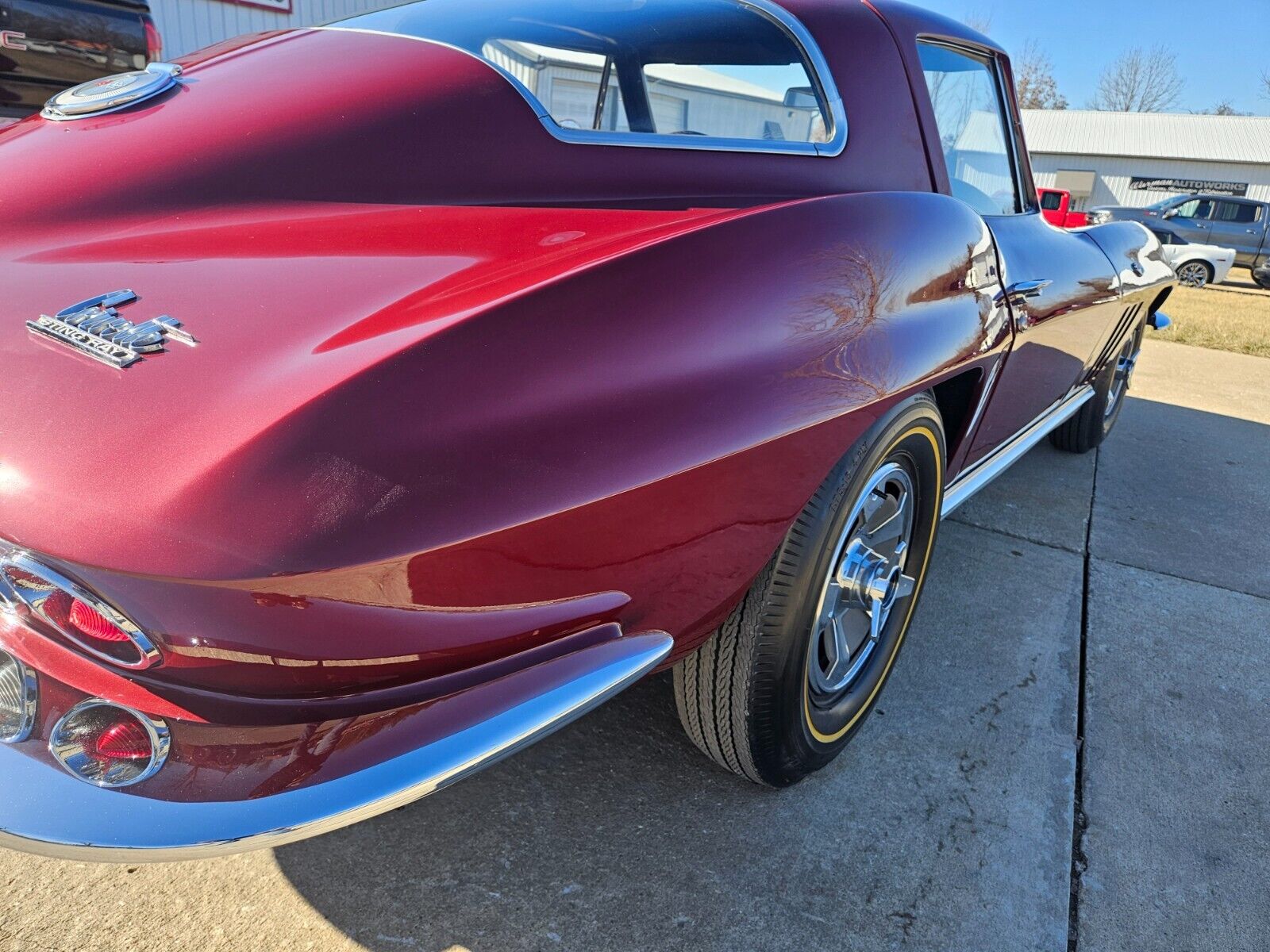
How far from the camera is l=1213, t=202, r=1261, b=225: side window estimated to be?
689 inches

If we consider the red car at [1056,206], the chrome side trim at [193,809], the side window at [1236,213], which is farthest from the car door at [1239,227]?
the chrome side trim at [193,809]

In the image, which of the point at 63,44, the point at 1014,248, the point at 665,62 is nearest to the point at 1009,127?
the point at 1014,248

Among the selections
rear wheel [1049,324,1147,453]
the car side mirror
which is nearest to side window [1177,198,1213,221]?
rear wheel [1049,324,1147,453]

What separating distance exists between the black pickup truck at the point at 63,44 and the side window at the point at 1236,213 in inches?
737

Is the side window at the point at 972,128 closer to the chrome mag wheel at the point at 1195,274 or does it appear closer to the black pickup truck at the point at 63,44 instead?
the black pickup truck at the point at 63,44

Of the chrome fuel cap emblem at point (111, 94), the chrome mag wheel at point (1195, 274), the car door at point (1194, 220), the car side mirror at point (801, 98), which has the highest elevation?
the car side mirror at point (801, 98)

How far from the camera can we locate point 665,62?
→ 2.13 m

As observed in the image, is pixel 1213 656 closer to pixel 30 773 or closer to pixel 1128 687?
pixel 1128 687

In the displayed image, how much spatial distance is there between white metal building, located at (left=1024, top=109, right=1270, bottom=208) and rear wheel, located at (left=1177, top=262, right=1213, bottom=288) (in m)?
18.5

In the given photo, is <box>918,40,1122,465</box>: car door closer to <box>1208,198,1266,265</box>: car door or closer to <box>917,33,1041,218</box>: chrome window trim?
<box>917,33,1041,218</box>: chrome window trim

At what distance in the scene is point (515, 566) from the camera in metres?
1.20

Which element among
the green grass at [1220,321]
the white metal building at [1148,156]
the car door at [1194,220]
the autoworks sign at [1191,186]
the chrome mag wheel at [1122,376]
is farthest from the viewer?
the white metal building at [1148,156]

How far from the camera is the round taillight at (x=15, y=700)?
3.66 ft

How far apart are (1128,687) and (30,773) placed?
2.50 meters
